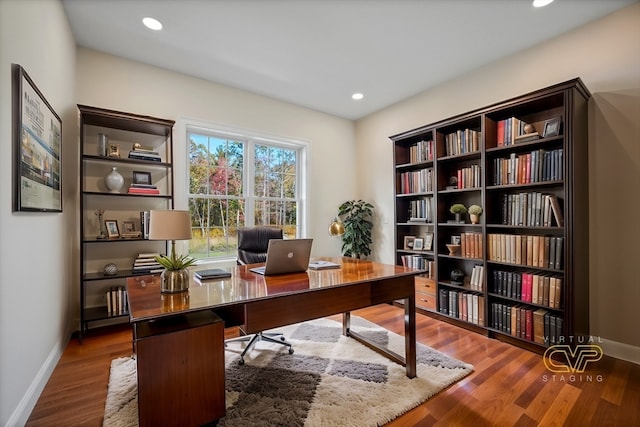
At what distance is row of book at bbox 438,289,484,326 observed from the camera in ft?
9.42

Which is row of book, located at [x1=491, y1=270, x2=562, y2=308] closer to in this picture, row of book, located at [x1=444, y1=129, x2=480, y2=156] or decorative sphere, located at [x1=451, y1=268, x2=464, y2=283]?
decorative sphere, located at [x1=451, y1=268, x2=464, y2=283]

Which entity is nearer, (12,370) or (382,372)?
(12,370)

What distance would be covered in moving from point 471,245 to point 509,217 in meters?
0.44

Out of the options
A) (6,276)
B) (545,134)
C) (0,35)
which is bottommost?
(6,276)

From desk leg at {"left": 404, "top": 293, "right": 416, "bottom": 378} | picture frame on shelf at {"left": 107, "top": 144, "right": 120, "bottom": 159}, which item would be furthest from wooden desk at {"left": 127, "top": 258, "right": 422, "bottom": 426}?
picture frame on shelf at {"left": 107, "top": 144, "right": 120, "bottom": 159}

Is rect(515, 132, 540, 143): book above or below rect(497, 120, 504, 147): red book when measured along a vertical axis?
below

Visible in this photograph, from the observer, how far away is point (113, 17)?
94.4 inches

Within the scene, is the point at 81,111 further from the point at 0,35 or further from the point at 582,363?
the point at 582,363

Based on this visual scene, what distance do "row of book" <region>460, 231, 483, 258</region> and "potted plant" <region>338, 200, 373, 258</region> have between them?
149 cm

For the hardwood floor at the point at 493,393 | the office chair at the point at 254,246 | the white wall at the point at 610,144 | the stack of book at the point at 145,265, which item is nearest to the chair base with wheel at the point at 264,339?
the office chair at the point at 254,246

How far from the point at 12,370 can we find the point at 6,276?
487mm

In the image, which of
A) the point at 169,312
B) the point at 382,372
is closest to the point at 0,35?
the point at 169,312

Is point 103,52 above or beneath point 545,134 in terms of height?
above

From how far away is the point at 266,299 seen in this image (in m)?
1.49
